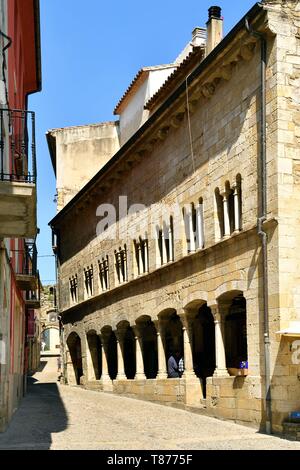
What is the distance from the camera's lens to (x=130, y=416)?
1459cm

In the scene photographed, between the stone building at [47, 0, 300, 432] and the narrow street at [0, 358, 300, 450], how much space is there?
774mm

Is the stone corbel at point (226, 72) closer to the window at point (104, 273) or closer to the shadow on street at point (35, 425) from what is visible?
the shadow on street at point (35, 425)

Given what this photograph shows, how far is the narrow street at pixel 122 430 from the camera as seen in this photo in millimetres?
10469

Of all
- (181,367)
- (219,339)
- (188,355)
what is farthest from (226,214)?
(181,367)

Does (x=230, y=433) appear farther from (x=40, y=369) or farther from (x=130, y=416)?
(x=40, y=369)

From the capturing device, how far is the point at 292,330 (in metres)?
11.9

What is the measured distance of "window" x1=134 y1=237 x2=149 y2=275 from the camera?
20297 mm

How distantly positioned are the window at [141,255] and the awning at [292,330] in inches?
325

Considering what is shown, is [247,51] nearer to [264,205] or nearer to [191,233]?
[264,205]

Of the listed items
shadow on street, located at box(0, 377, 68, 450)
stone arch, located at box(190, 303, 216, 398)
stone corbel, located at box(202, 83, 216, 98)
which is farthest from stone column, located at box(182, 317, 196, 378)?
stone corbel, located at box(202, 83, 216, 98)

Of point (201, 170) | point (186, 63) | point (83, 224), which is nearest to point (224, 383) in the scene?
point (201, 170)

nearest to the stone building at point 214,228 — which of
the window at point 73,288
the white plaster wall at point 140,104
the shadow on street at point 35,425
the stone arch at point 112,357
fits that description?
the white plaster wall at point 140,104

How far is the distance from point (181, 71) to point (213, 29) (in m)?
1.93

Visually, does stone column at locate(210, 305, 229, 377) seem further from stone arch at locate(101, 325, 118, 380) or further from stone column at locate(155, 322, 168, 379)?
stone arch at locate(101, 325, 118, 380)
